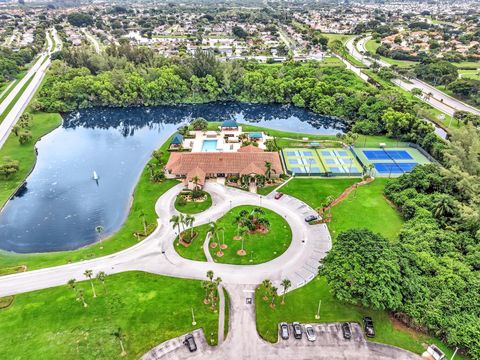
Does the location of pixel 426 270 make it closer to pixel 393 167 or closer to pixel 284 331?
pixel 284 331

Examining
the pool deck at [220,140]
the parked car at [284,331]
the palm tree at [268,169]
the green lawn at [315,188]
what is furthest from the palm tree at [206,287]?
the pool deck at [220,140]

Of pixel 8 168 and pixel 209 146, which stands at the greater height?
pixel 8 168

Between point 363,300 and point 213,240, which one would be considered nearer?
point 363,300

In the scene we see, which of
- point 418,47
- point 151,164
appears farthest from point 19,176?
point 418,47

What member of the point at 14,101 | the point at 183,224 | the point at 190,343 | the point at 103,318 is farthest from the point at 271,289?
the point at 14,101

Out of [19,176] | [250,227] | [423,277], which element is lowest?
[19,176]

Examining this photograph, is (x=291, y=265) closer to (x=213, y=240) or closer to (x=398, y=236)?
(x=213, y=240)

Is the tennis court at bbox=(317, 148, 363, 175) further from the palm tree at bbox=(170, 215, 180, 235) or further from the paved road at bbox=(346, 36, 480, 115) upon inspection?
the paved road at bbox=(346, 36, 480, 115)

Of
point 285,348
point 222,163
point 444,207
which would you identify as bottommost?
point 285,348
